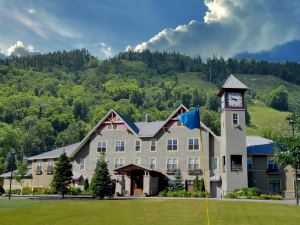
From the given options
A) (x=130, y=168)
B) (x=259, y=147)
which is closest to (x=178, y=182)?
(x=130, y=168)

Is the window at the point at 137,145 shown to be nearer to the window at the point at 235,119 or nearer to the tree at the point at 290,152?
the window at the point at 235,119

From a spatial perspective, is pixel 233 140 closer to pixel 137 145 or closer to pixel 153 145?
pixel 153 145

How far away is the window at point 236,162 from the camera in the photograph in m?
52.6

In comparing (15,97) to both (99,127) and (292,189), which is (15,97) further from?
(292,189)

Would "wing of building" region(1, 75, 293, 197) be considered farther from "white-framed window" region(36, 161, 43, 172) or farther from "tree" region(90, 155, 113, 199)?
"tree" region(90, 155, 113, 199)

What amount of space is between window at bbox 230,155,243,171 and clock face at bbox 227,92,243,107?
712 cm

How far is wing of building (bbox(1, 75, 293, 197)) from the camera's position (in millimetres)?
53656

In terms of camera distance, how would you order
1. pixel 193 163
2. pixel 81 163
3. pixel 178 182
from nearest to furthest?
pixel 178 182 → pixel 193 163 → pixel 81 163

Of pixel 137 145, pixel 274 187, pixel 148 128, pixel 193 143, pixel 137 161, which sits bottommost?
pixel 274 187

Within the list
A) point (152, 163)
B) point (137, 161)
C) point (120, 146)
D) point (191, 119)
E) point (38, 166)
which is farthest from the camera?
point (38, 166)

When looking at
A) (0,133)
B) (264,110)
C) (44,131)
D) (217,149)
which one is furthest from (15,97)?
(217,149)

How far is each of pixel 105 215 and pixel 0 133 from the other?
98.0 metres

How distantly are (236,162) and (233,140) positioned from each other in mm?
2948

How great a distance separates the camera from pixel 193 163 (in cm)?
5775
